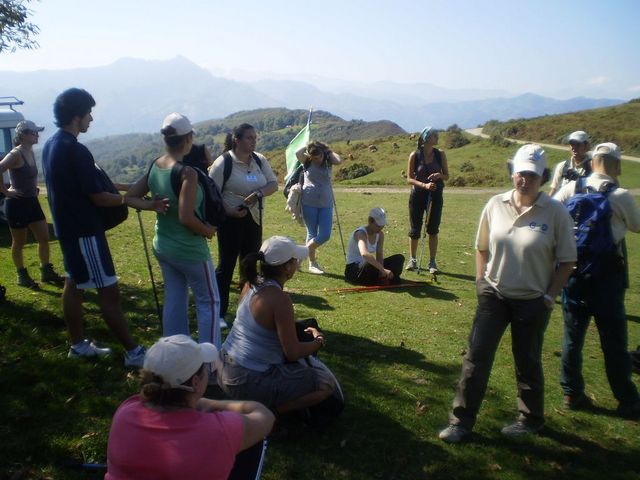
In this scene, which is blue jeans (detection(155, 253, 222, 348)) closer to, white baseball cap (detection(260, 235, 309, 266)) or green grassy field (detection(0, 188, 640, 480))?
green grassy field (detection(0, 188, 640, 480))

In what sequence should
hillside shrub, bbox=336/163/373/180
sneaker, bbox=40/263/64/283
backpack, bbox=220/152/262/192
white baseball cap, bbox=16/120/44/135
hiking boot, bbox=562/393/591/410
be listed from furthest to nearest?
hillside shrub, bbox=336/163/373/180 → sneaker, bbox=40/263/64/283 → white baseball cap, bbox=16/120/44/135 → backpack, bbox=220/152/262/192 → hiking boot, bbox=562/393/591/410

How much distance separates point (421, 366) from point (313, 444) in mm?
1790

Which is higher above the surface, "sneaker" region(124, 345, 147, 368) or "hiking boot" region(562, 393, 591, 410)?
"sneaker" region(124, 345, 147, 368)

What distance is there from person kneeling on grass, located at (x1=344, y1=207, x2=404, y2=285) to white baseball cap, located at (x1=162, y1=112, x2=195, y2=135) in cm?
372

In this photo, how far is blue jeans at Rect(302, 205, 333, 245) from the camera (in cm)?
806

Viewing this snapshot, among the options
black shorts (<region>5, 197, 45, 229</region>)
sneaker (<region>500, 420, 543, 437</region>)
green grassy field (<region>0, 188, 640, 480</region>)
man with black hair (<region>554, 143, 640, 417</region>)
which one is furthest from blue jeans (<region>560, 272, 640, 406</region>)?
black shorts (<region>5, 197, 45, 229</region>)

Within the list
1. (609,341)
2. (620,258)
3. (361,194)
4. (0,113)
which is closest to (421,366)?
(609,341)

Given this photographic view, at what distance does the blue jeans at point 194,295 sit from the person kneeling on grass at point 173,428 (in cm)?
200

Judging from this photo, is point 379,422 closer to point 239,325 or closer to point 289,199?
point 239,325

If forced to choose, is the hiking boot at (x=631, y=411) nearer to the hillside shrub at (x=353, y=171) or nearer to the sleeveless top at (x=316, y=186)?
the sleeveless top at (x=316, y=186)

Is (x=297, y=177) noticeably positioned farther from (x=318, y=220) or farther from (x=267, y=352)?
(x=267, y=352)

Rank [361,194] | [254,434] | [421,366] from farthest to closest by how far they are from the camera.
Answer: [361,194] → [421,366] → [254,434]

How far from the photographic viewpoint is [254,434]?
2.40 m

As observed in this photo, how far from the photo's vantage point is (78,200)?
4.30 metres
